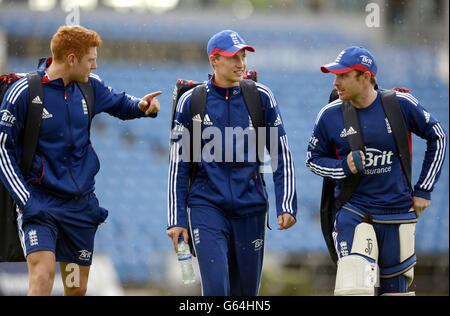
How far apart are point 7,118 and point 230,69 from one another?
62.7 inches

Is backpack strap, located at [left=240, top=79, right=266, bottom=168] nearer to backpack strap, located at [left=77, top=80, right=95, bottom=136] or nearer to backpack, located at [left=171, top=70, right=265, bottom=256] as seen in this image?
backpack, located at [left=171, top=70, right=265, bottom=256]

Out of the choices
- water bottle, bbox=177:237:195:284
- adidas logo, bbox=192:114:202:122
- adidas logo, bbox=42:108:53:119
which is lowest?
water bottle, bbox=177:237:195:284

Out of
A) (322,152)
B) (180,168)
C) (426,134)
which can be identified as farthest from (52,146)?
(426,134)

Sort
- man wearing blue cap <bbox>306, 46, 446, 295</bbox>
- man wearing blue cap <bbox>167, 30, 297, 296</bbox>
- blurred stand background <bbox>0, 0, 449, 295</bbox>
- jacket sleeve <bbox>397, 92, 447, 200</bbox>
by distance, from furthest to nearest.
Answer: blurred stand background <bbox>0, 0, 449, 295</bbox> → jacket sleeve <bbox>397, 92, 447, 200</bbox> → man wearing blue cap <bbox>306, 46, 446, 295</bbox> → man wearing blue cap <bbox>167, 30, 297, 296</bbox>

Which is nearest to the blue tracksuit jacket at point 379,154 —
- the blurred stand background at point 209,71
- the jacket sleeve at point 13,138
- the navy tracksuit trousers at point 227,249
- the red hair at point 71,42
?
the navy tracksuit trousers at point 227,249

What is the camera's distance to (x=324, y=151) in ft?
18.8

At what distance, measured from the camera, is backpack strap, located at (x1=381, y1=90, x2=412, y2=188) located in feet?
18.1

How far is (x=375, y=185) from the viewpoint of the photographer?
218 inches

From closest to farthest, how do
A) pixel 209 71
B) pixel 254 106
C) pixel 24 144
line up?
pixel 24 144 → pixel 254 106 → pixel 209 71

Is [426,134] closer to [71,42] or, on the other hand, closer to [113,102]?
[113,102]

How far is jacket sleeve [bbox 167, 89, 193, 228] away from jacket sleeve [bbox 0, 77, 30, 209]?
3.31 feet

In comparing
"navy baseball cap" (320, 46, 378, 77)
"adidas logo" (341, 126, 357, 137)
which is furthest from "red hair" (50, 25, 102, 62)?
"adidas logo" (341, 126, 357, 137)

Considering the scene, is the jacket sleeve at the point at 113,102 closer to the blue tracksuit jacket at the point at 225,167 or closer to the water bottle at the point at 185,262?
the blue tracksuit jacket at the point at 225,167
